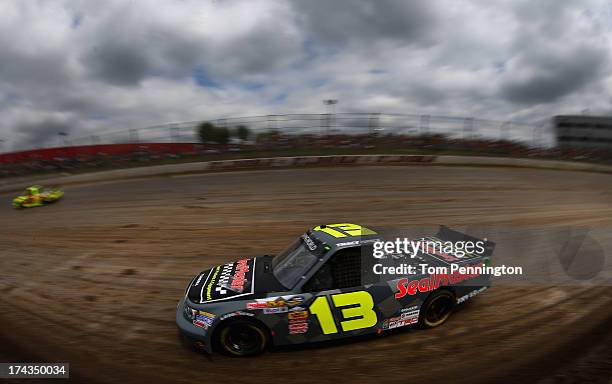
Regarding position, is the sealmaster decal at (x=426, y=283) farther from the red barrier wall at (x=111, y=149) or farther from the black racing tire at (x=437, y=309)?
the red barrier wall at (x=111, y=149)

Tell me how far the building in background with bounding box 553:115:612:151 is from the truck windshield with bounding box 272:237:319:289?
3371 cm

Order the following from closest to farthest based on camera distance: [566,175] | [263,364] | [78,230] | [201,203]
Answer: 1. [263,364]
2. [78,230]
3. [201,203]
4. [566,175]

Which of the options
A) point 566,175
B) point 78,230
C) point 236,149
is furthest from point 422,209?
point 236,149

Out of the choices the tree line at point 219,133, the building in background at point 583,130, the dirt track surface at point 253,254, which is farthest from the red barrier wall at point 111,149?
the building in background at point 583,130

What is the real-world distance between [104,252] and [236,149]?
12.3 m

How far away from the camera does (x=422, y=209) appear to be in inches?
375

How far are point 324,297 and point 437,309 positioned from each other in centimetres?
163

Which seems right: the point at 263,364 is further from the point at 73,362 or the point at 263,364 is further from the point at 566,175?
the point at 566,175

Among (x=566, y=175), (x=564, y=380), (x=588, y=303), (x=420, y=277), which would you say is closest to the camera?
(x=564, y=380)

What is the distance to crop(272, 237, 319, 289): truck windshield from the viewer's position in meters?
3.72

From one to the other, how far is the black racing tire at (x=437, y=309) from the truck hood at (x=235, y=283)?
184cm

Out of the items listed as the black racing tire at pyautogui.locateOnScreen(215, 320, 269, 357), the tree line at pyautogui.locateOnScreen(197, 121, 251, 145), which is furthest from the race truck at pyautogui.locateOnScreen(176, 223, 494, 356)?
the tree line at pyautogui.locateOnScreen(197, 121, 251, 145)

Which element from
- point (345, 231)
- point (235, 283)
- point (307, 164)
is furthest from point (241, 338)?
point (307, 164)

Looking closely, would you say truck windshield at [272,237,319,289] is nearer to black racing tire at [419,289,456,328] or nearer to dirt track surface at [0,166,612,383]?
dirt track surface at [0,166,612,383]
